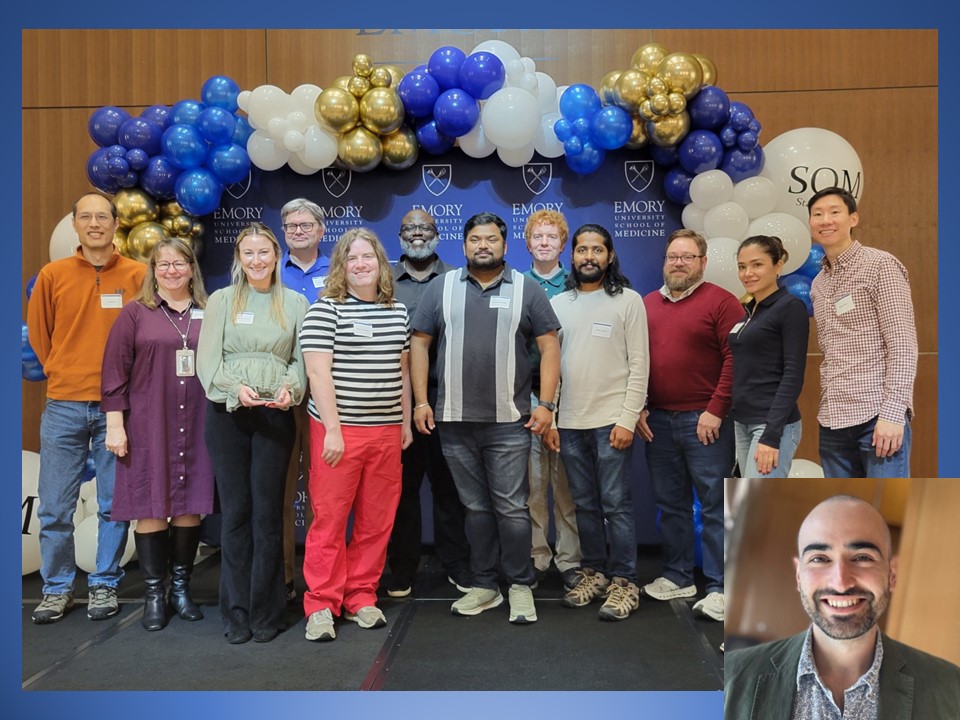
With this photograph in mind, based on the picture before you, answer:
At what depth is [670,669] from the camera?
9.16 feet

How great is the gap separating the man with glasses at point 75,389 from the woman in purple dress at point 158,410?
19 centimetres

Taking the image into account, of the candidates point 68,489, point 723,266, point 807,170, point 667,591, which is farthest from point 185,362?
point 807,170

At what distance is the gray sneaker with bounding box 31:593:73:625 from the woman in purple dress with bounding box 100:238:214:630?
0.38 meters

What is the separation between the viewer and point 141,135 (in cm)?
358

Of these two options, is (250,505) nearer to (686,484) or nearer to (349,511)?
(349,511)

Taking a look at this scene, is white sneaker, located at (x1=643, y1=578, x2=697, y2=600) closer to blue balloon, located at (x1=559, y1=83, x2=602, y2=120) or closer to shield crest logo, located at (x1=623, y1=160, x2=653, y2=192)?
shield crest logo, located at (x1=623, y1=160, x2=653, y2=192)

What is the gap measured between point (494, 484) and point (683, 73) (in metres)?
1.85

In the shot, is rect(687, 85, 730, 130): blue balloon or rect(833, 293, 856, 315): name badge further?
rect(687, 85, 730, 130): blue balloon

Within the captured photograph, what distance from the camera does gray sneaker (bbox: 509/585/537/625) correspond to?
10.2ft

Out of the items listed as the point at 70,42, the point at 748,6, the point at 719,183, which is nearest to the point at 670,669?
the point at 719,183

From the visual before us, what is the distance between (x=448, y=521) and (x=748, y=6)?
2287mm

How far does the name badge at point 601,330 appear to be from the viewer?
126 inches

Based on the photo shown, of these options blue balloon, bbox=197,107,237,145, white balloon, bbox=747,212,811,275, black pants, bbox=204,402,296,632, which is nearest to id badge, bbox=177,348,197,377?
black pants, bbox=204,402,296,632

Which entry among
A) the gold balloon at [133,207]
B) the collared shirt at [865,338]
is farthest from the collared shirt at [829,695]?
the gold balloon at [133,207]
